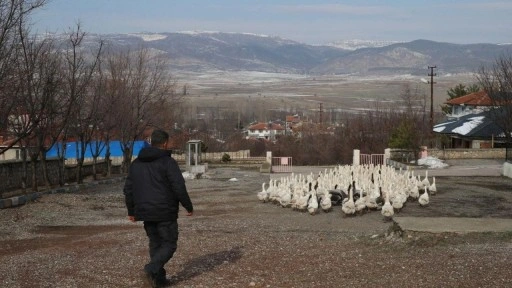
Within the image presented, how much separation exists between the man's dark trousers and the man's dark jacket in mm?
130

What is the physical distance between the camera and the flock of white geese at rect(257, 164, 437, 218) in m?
18.9

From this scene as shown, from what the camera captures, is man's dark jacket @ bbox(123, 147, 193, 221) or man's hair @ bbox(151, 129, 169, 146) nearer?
man's dark jacket @ bbox(123, 147, 193, 221)

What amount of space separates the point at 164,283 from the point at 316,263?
240 centimetres

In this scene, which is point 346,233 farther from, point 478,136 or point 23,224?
point 478,136

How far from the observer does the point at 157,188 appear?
8234mm

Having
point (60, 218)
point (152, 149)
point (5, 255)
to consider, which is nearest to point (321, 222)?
point (60, 218)

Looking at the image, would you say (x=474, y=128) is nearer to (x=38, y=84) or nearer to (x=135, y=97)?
(x=135, y=97)

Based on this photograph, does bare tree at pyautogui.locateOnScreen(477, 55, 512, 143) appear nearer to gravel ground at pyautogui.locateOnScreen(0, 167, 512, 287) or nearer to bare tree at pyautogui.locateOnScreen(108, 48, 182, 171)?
gravel ground at pyautogui.locateOnScreen(0, 167, 512, 287)

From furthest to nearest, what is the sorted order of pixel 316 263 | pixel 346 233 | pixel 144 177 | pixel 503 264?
pixel 346 233
pixel 316 263
pixel 503 264
pixel 144 177

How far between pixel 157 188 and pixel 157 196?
0.31 ft

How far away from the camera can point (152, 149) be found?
8.31 m

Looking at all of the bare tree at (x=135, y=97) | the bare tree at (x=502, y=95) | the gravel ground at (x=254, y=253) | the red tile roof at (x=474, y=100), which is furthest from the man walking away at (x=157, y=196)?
the red tile roof at (x=474, y=100)

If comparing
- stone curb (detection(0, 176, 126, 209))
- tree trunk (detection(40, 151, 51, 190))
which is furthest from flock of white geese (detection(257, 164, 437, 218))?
tree trunk (detection(40, 151, 51, 190))

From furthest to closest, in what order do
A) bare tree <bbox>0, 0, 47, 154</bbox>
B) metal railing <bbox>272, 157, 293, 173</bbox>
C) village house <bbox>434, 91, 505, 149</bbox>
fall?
village house <bbox>434, 91, 505, 149</bbox> < metal railing <bbox>272, 157, 293, 173</bbox> < bare tree <bbox>0, 0, 47, 154</bbox>
